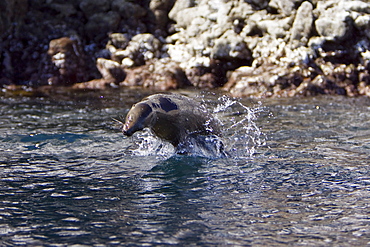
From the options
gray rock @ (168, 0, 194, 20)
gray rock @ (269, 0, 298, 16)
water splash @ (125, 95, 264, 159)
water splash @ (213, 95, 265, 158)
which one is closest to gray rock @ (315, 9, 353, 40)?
gray rock @ (269, 0, 298, 16)

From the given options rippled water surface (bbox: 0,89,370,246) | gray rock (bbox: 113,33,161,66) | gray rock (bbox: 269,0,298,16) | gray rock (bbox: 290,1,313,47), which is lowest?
rippled water surface (bbox: 0,89,370,246)

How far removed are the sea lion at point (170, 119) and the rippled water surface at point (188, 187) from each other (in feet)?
1.07

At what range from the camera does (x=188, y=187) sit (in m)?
5.18

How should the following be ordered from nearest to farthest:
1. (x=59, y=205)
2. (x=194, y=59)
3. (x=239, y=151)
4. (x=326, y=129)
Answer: (x=59, y=205) < (x=239, y=151) < (x=326, y=129) < (x=194, y=59)

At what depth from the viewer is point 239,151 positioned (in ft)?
21.6

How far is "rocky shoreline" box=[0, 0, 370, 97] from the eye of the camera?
1082 centimetres

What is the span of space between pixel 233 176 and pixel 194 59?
6.48 meters

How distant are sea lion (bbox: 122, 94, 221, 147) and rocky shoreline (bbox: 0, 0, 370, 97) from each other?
422 cm

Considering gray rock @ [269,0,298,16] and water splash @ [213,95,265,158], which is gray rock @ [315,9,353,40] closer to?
gray rock @ [269,0,298,16]

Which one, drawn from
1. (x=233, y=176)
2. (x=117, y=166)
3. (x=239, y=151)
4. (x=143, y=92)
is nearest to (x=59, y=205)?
(x=117, y=166)

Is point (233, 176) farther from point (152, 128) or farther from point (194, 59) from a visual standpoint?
point (194, 59)

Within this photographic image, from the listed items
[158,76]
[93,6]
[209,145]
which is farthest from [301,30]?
[209,145]

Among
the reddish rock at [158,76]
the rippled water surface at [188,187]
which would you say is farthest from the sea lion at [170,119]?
the reddish rock at [158,76]

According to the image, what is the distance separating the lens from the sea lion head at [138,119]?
18.6 feet
